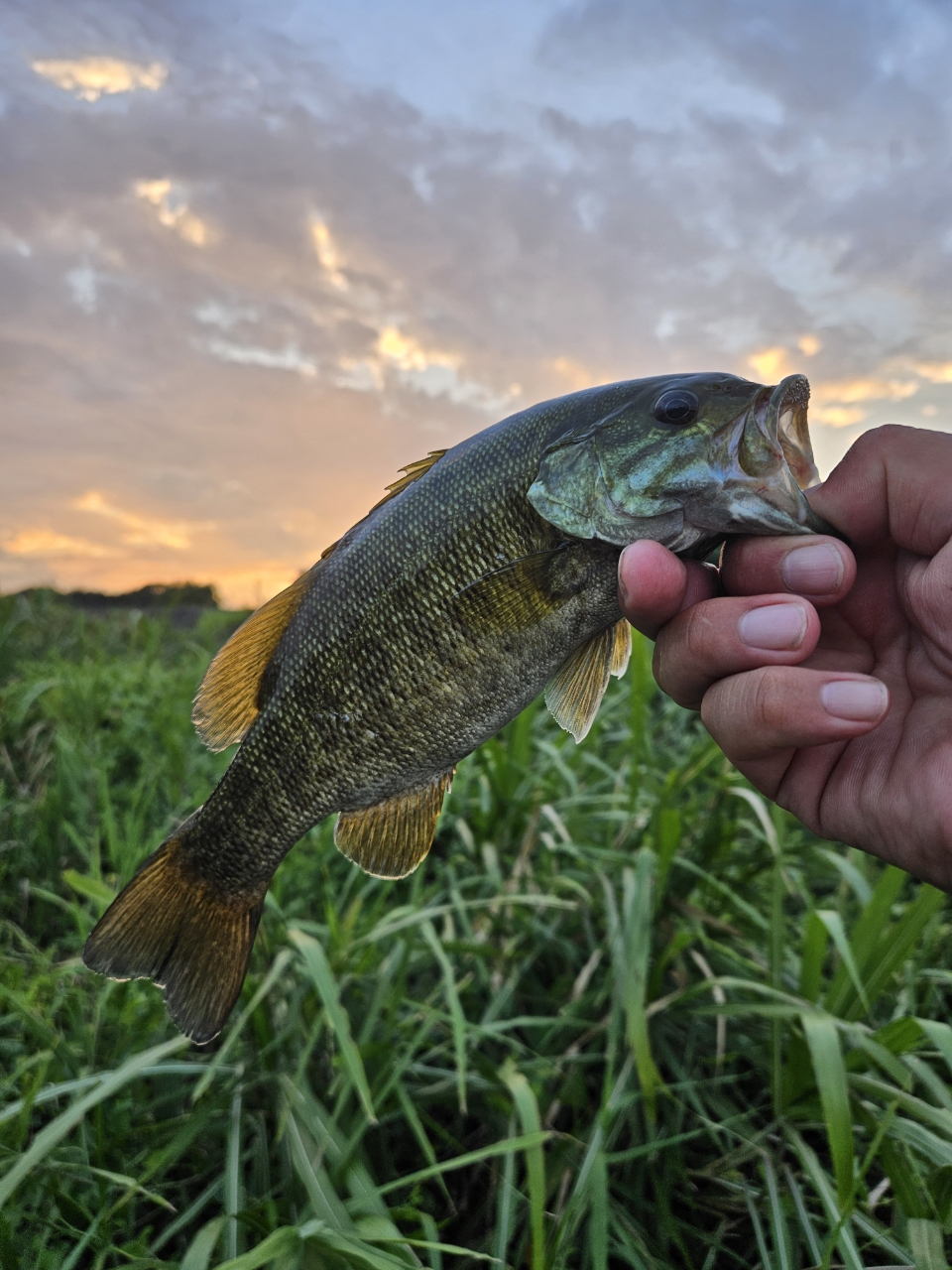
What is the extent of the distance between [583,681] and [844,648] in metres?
0.67

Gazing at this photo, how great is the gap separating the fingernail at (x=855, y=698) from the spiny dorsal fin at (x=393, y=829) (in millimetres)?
793

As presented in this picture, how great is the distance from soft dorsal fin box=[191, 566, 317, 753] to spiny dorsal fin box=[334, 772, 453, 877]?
33 cm

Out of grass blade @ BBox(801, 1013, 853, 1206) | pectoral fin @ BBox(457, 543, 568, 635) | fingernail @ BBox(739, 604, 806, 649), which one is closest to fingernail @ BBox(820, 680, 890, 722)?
fingernail @ BBox(739, 604, 806, 649)

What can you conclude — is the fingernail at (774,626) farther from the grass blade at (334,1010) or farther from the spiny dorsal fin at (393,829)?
the grass blade at (334,1010)

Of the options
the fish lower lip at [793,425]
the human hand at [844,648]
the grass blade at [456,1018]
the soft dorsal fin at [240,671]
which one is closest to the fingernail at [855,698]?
the human hand at [844,648]

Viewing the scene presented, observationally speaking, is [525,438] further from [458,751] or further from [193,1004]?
[193,1004]

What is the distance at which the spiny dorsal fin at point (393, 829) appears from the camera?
1.89m

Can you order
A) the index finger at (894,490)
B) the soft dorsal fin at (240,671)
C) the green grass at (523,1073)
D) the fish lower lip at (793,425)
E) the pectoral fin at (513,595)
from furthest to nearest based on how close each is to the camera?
the green grass at (523,1073)
the soft dorsal fin at (240,671)
the index finger at (894,490)
the pectoral fin at (513,595)
the fish lower lip at (793,425)

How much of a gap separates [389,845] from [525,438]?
0.91 m

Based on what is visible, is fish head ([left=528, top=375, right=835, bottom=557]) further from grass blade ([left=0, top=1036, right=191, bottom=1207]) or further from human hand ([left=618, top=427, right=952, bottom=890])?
grass blade ([left=0, top=1036, right=191, bottom=1207])

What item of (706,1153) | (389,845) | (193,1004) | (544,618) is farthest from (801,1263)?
(544,618)

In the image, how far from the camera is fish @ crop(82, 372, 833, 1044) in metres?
1.66

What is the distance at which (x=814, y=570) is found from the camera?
1.69m

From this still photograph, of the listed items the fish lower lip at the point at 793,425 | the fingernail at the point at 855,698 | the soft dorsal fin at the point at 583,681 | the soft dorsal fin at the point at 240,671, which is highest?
the fish lower lip at the point at 793,425
